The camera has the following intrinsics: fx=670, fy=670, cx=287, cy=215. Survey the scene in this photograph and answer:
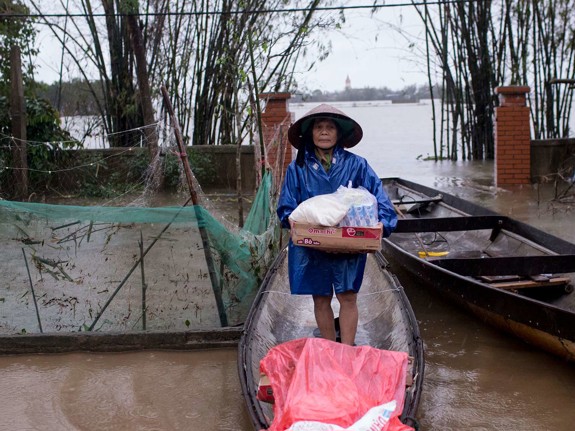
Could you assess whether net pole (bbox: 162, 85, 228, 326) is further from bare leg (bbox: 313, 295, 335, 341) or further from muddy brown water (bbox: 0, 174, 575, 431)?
bare leg (bbox: 313, 295, 335, 341)

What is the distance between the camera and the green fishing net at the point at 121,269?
455 centimetres

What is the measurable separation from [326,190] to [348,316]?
72cm

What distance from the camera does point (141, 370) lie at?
174 inches

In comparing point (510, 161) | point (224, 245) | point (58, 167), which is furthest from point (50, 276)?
point (510, 161)

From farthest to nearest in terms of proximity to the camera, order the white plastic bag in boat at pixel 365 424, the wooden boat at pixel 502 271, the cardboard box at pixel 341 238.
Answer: the wooden boat at pixel 502 271, the cardboard box at pixel 341 238, the white plastic bag in boat at pixel 365 424

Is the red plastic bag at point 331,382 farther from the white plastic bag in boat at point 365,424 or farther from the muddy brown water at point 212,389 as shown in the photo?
the muddy brown water at point 212,389

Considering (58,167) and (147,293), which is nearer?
(147,293)

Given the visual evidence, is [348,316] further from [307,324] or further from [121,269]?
[121,269]

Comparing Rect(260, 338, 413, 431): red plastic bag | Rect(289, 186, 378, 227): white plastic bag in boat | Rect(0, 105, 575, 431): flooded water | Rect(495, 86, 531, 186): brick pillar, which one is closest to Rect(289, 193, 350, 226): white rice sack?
Rect(289, 186, 378, 227): white plastic bag in boat

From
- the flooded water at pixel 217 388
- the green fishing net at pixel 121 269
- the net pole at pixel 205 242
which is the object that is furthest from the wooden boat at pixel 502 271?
the net pole at pixel 205 242

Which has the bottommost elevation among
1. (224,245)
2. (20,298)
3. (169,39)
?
(20,298)

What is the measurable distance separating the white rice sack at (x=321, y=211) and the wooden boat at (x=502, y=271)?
1.59 meters

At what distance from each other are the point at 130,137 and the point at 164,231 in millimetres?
7684

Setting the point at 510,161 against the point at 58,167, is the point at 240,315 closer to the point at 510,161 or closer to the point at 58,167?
the point at 58,167
